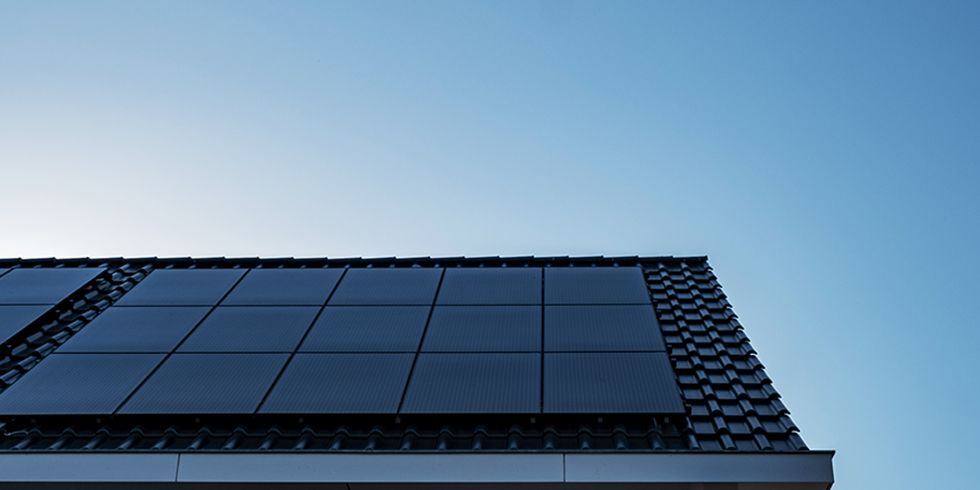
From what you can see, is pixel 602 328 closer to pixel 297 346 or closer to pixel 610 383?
pixel 610 383

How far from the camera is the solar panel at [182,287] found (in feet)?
31.4

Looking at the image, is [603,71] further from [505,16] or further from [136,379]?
Answer: [136,379]

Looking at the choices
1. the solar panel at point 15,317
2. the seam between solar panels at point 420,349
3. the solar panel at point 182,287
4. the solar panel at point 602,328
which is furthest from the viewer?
A: the solar panel at point 182,287

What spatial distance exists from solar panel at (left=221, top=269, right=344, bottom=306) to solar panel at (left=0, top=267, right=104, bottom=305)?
2327mm

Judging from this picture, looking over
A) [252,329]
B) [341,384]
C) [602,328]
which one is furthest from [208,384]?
[602,328]

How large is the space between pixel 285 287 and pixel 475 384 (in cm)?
389

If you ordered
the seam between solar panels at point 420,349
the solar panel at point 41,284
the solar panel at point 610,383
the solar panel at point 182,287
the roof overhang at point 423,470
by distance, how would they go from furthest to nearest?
the solar panel at point 41,284
the solar panel at point 182,287
the seam between solar panels at point 420,349
the solar panel at point 610,383
the roof overhang at point 423,470

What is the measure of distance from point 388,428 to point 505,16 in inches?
486

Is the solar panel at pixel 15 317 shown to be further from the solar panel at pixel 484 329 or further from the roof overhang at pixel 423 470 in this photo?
the solar panel at pixel 484 329

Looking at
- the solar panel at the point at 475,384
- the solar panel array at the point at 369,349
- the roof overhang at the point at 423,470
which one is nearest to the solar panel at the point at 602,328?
the solar panel array at the point at 369,349

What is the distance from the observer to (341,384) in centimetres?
710

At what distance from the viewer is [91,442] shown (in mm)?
6551

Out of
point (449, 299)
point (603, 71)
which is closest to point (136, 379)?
point (449, 299)

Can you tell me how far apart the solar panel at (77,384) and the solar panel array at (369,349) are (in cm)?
2
